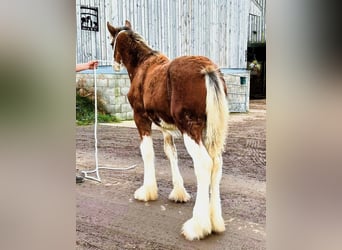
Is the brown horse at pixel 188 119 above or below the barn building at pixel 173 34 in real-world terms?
below

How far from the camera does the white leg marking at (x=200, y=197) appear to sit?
3.33ft

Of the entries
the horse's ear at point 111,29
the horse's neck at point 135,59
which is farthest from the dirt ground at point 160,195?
the horse's ear at point 111,29

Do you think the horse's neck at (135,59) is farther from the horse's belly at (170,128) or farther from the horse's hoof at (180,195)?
the horse's hoof at (180,195)

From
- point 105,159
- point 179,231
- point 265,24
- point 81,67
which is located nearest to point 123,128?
point 105,159

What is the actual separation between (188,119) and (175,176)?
7.0 inches

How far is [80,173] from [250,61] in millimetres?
606

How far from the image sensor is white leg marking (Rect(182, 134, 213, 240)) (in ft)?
3.33

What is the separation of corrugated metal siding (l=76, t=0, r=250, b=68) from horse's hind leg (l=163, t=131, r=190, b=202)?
0.26 m

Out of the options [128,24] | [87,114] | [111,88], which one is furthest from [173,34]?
[87,114]

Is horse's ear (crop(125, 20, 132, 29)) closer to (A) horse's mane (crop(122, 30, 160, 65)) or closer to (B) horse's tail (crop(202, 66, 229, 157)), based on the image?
(A) horse's mane (crop(122, 30, 160, 65))

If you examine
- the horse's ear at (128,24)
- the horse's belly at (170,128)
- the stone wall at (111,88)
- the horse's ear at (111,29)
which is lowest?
the horse's belly at (170,128)
